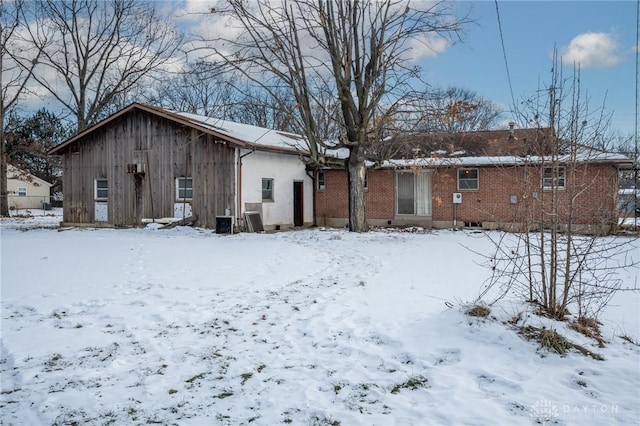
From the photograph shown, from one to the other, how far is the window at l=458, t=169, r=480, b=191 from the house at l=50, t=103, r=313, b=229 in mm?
6852

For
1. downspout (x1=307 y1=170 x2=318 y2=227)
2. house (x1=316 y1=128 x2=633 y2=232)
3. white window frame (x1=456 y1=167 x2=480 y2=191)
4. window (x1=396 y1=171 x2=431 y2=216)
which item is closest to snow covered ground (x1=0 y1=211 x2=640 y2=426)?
house (x1=316 y1=128 x2=633 y2=232)

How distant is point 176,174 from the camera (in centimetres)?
1938

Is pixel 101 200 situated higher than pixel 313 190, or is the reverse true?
pixel 313 190

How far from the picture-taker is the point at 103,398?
3670mm

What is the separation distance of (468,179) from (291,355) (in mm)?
17014

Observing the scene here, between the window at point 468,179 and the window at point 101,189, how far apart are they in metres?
15.8

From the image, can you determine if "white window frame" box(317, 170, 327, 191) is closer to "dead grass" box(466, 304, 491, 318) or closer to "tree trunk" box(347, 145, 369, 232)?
"tree trunk" box(347, 145, 369, 232)

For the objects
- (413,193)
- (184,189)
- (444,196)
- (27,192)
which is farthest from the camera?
(27,192)

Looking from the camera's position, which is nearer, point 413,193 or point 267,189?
point 267,189

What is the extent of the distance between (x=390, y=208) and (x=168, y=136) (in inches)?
402

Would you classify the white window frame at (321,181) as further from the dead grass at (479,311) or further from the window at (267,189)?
the dead grass at (479,311)

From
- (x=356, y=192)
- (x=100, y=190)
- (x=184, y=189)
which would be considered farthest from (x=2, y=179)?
(x=356, y=192)

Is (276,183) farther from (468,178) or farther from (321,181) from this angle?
(468,178)

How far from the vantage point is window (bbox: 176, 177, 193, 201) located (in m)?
19.2
